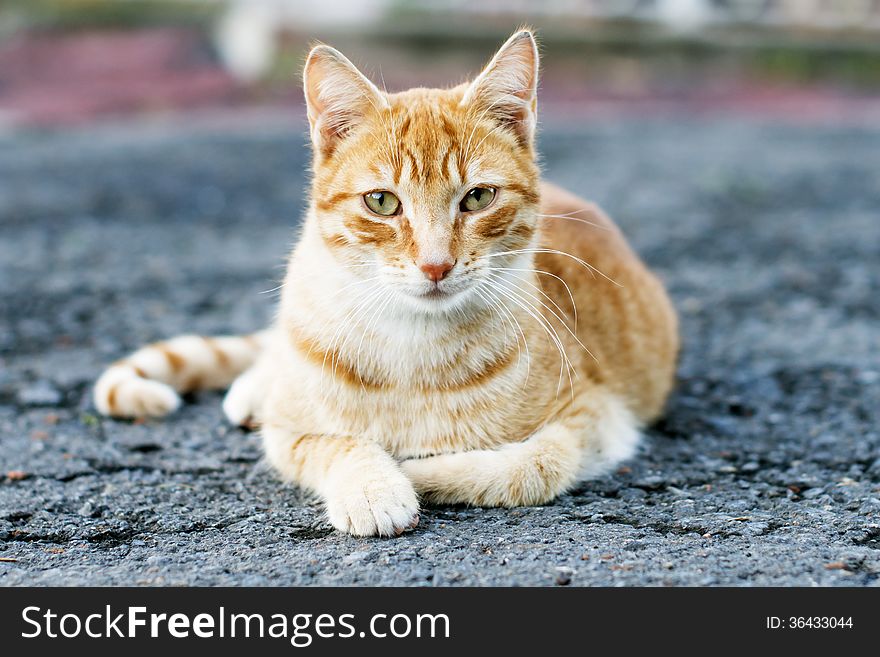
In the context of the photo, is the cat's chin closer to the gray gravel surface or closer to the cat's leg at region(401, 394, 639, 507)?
the cat's leg at region(401, 394, 639, 507)

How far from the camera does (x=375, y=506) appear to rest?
2.99 metres

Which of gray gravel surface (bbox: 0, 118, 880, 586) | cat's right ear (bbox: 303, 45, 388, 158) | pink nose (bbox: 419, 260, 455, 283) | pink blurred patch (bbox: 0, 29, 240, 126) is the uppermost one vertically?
pink blurred patch (bbox: 0, 29, 240, 126)

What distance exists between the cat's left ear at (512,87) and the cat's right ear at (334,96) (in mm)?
330

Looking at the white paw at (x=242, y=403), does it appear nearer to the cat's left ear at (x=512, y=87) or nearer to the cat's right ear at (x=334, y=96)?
the cat's right ear at (x=334, y=96)

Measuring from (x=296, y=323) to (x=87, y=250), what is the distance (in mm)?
4079

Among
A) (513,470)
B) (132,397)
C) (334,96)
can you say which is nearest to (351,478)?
(513,470)

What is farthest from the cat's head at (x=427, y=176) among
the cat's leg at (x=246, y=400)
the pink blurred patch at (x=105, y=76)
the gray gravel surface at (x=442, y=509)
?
the pink blurred patch at (x=105, y=76)

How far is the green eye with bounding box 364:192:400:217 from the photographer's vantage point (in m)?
3.08

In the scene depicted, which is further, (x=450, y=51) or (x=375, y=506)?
(x=450, y=51)

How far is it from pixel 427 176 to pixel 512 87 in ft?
1.78

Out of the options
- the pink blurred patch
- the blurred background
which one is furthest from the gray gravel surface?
the blurred background

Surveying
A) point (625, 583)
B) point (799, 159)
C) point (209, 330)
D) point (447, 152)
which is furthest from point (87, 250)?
point (799, 159)

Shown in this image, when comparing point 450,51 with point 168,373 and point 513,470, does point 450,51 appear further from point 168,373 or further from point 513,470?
point 513,470
